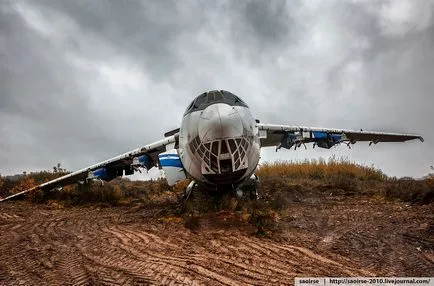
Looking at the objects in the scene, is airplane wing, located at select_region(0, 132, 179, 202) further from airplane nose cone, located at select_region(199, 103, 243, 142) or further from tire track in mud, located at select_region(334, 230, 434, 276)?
tire track in mud, located at select_region(334, 230, 434, 276)

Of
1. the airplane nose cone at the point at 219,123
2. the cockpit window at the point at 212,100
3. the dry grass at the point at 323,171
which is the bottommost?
the dry grass at the point at 323,171

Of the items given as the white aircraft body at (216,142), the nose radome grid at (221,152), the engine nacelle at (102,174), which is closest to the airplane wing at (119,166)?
the engine nacelle at (102,174)

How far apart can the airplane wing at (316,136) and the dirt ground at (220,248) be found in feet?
13.2

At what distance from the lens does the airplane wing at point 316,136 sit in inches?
522

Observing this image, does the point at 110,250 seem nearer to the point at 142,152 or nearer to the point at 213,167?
the point at 213,167

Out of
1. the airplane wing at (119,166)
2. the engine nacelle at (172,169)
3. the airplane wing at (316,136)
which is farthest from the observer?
the airplane wing at (119,166)

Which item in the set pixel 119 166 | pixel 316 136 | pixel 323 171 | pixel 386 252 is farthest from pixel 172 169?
pixel 323 171

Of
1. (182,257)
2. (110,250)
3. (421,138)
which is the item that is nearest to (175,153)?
(110,250)

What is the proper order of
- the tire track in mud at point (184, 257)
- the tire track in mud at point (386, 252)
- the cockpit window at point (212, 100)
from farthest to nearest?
the cockpit window at point (212, 100)
the tire track in mud at point (386, 252)
the tire track in mud at point (184, 257)

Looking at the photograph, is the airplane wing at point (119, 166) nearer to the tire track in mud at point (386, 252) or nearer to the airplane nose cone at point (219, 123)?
the airplane nose cone at point (219, 123)

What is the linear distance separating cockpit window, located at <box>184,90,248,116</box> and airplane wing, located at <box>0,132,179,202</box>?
3.70 meters

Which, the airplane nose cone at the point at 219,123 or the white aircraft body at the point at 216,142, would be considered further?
the white aircraft body at the point at 216,142

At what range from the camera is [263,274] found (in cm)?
434

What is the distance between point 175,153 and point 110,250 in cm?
540
